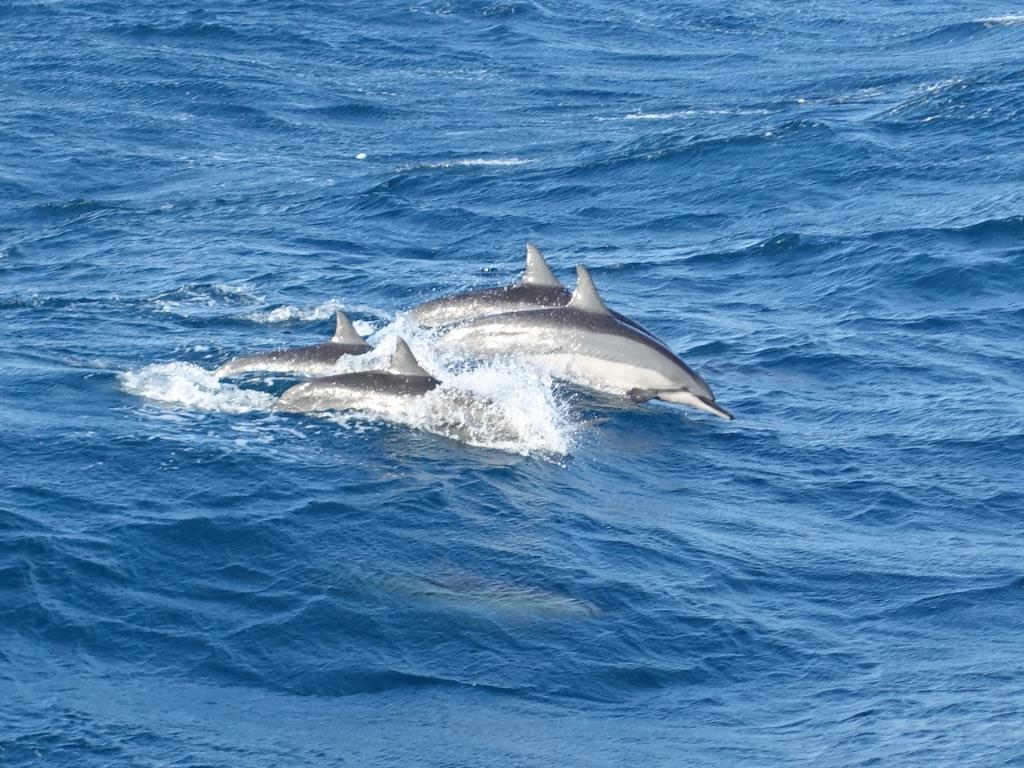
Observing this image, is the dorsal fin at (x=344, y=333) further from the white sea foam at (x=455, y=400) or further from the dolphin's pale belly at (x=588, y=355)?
the dolphin's pale belly at (x=588, y=355)

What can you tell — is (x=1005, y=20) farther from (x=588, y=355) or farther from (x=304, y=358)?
(x=304, y=358)

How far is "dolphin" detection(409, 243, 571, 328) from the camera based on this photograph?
72.7 feet

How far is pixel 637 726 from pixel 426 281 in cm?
1360

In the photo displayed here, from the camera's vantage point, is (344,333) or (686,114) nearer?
(344,333)

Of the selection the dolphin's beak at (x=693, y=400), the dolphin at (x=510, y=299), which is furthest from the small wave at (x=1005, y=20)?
the dolphin's beak at (x=693, y=400)

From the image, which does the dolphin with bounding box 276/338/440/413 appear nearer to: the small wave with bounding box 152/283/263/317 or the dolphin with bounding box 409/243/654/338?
the dolphin with bounding box 409/243/654/338

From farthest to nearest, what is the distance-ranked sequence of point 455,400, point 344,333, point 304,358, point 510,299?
point 510,299
point 344,333
point 304,358
point 455,400

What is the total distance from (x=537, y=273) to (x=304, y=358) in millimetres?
3442

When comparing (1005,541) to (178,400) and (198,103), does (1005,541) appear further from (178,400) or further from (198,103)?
(198,103)

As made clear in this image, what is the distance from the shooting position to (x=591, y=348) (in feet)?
68.9

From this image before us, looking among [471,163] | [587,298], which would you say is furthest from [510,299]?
[471,163]

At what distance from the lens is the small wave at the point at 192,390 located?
64.1ft

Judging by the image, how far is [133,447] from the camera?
703 inches

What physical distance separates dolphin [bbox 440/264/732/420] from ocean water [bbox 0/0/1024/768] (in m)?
0.32
